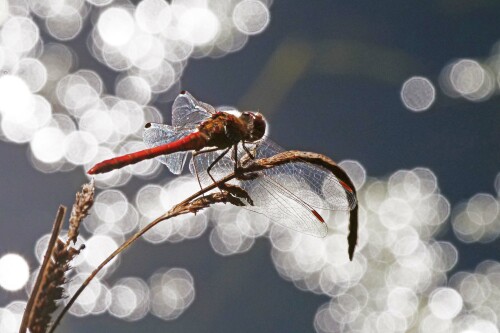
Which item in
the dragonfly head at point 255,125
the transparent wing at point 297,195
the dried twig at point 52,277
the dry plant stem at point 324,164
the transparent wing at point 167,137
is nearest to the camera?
the dried twig at point 52,277

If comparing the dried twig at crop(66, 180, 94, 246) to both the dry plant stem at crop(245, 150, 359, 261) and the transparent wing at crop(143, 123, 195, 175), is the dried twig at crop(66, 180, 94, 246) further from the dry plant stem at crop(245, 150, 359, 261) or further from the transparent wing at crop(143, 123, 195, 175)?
the transparent wing at crop(143, 123, 195, 175)

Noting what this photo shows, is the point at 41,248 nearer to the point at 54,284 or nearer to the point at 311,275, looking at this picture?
the point at 311,275

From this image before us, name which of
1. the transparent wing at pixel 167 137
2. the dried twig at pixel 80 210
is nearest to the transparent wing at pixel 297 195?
the transparent wing at pixel 167 137

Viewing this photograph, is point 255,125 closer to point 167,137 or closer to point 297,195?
point 297,195

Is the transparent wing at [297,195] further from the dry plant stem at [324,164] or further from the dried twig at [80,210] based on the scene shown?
the dried twig at [80,210]

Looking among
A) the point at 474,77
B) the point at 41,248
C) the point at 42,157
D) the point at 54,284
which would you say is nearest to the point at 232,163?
the point at 54,284

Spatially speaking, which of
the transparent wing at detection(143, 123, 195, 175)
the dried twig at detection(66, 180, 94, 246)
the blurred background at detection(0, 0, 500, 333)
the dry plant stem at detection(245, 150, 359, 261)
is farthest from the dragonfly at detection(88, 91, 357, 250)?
the blurred background at detection(0, 0, 500, 333)
